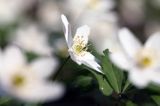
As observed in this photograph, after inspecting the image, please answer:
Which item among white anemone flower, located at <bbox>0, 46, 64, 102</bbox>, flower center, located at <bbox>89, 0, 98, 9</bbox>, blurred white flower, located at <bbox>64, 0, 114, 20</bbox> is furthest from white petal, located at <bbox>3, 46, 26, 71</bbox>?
flower center, located at <bbox>89, 0, 98, 9</bbox>

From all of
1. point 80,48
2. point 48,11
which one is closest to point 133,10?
point 48,11

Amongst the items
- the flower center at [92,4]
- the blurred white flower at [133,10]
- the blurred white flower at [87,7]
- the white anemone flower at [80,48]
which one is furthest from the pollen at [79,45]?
the blurred white flower at [133,10]

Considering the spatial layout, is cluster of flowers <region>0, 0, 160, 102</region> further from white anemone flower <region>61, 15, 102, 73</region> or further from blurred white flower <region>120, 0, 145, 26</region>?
blurred white flower <region>120, 0, 145, 26</region>

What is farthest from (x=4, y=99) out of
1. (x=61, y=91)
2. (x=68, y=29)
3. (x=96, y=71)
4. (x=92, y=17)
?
(x=92, y=17)

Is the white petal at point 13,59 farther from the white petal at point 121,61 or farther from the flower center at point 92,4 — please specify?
the flower center at point 92,4

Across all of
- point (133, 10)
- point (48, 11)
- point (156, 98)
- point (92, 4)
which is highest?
point (133, 10)

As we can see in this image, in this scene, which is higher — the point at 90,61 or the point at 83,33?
the point at 83,33

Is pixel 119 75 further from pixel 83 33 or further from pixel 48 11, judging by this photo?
pixel 48 11

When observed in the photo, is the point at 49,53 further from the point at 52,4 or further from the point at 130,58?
the point at 52,4
